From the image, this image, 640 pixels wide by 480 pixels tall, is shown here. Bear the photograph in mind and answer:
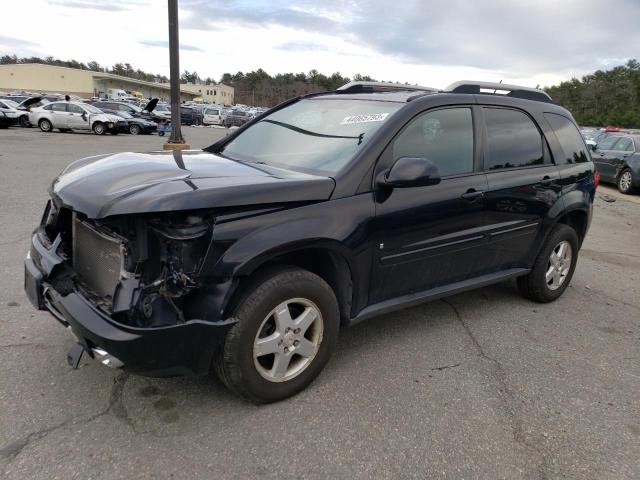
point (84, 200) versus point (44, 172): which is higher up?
point (84, 200)

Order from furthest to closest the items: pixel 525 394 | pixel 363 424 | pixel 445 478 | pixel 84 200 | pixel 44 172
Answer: pixel 44 172, pixel 525 394, pixel 363 424, pixel 84 200, pixel 445 478

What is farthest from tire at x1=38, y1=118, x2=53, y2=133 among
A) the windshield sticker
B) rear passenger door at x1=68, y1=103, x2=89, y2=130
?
the windshield sticker

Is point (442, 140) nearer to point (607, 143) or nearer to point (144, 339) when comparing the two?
point (144, 339)

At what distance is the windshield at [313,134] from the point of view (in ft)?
10.9

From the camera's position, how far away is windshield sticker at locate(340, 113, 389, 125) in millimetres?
3422

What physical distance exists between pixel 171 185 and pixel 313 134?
1.40m

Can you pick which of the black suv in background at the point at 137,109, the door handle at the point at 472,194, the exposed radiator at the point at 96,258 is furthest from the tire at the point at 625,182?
the black suv in background at the point at 137,109

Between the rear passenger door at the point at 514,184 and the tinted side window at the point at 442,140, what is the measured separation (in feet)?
0.73

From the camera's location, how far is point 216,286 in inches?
100

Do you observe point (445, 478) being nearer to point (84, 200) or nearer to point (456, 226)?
point (456, 226)

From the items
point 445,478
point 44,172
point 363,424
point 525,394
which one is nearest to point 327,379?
point 363,424

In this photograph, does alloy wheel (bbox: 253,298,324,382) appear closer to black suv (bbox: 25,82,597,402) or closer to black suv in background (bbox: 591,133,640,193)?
black suv (bbox: 25,82,597,402)

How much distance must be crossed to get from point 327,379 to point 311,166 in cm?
137

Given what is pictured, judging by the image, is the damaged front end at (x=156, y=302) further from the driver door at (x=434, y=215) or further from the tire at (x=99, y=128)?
the tire at (x=99, y=128)
